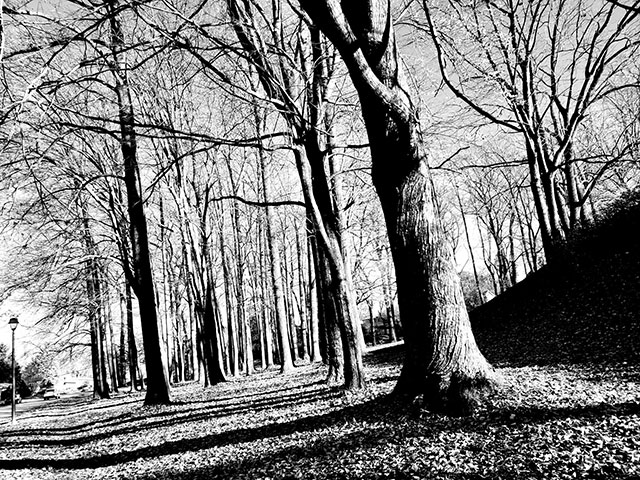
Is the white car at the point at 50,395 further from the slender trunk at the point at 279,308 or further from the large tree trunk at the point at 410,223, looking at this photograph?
the large tree trunk at the point at 410,223

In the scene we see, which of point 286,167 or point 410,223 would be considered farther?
point 286,167

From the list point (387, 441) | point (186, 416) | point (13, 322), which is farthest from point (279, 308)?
point (387, 441)

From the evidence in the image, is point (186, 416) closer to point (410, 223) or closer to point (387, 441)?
point (387, 441)

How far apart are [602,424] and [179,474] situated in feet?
13.6

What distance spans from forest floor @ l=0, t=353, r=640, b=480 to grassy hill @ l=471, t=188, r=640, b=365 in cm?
140

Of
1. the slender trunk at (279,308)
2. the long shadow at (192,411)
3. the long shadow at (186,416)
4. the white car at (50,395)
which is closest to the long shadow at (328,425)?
the long shadow at (186,416)

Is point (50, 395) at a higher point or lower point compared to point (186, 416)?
lower

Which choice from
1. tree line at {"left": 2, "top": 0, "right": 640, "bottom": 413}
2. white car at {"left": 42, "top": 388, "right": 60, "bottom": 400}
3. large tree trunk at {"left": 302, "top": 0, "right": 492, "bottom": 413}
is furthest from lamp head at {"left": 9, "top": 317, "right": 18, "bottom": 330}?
white car at {"left": 42, "top": 388, "right": 60, "bottom": 400}

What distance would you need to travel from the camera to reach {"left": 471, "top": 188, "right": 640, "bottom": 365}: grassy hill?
796cm

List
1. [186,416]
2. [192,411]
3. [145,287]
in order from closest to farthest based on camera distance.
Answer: [186,416]
[192,411]
[145,287]

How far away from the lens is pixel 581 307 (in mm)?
10086

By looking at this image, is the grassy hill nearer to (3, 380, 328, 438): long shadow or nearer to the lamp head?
(3, 380, 328, 438): long shadow

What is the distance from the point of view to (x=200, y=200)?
55.4ft

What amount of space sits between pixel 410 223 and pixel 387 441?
2206 millimetres
